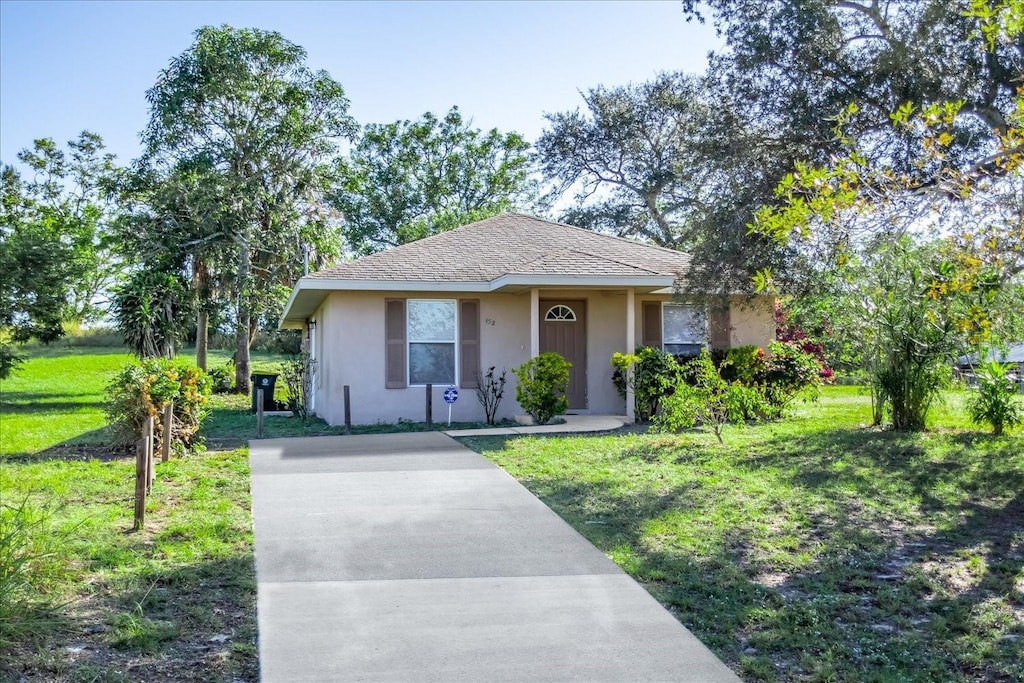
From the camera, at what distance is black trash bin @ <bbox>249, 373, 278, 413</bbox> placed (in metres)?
18.7

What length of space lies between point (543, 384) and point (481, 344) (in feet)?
6.66

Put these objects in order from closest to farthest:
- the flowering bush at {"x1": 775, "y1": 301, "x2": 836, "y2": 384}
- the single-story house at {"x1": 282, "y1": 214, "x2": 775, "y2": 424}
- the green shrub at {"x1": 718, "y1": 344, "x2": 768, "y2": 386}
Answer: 1. the single-story house at {"x1": 282, "y1": 214, "x2": 775, "y2": 424}
2. the green shrub at {"x1": 718, "y1": 344, "x2": 768, "y2": 386}
3. the flowering bush at {"x1": 775, "y1": 301, "x2": 836, "y2": 384}

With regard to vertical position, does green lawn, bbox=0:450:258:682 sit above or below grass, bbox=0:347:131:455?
below

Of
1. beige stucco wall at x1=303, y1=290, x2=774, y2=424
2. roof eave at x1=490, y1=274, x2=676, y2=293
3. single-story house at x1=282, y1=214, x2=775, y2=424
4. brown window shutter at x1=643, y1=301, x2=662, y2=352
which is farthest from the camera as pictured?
brown window shutter at x1=643, y1=301, x2=662, y2=352

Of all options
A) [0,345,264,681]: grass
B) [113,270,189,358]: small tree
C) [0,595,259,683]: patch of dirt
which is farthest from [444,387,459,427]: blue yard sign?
[113,270,189,358]: small tree

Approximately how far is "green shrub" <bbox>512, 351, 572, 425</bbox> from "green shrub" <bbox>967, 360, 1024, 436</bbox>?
5.92 m

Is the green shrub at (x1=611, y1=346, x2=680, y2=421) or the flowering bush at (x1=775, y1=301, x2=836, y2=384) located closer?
the green shrub at (x1=611, y1=346, x2=680, y2=421)

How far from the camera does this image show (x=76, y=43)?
52.7 ft

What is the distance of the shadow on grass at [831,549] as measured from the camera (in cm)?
457

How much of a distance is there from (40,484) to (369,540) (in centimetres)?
442

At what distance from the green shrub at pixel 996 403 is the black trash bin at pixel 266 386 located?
13083mm

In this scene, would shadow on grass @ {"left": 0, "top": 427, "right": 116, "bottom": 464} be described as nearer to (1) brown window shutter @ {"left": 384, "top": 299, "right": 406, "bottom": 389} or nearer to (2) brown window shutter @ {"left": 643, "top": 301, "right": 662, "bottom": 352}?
(1) brown window shutter @ {"left": 384, "top": 299, "right": 406, "bottom": 389}

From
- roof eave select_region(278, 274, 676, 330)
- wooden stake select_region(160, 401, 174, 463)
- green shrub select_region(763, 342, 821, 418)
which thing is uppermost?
roof eave select_region(278, 274, 676, 330)

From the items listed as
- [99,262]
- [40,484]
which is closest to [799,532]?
[40,484]
